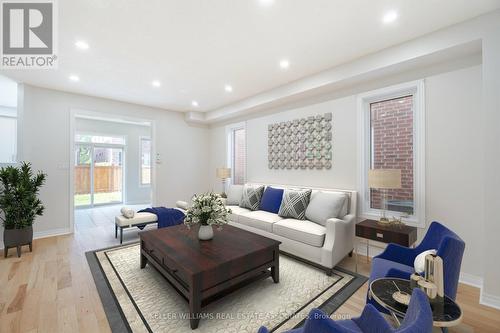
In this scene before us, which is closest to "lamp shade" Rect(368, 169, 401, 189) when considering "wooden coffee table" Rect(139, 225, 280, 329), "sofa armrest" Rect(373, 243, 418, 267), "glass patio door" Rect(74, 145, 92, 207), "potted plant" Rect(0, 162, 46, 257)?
"sofa armrest" Rect(373, 243, 418, 267)

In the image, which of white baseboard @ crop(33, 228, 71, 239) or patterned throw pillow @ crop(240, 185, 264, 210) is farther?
patterned throw pillow @ crop(240, 185, 264, 210)

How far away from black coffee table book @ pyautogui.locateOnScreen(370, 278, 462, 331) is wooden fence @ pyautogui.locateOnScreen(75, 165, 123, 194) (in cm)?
840

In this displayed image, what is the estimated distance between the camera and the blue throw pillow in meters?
4.00

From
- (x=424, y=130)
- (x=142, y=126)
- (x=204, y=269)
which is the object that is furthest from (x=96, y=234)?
(x=424, y=130)

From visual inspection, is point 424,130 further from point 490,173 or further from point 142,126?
point 142,126

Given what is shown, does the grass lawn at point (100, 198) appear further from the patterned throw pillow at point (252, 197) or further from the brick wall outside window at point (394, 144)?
the brick wall outside window at point (394, 144)

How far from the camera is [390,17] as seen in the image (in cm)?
227

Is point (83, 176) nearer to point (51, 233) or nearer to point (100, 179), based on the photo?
point (100, 179)

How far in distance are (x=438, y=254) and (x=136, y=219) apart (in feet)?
13.7

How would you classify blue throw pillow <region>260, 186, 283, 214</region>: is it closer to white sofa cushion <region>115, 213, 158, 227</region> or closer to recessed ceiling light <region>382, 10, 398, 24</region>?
white sofa cushion <region>115, 213, 158, 227</region>

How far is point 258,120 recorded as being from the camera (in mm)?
5156

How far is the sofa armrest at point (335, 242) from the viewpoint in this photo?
2727 millimetres

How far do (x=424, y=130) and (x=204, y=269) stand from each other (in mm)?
3104

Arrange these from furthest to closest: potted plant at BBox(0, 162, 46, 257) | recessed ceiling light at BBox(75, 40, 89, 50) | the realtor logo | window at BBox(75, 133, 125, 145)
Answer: window at BBox(75, 133, 125, 145), potted plant at BBox(0, 162, 46, 257), recessed ceiling light at BBox(75, 40, 89, 50), the realtor logo
